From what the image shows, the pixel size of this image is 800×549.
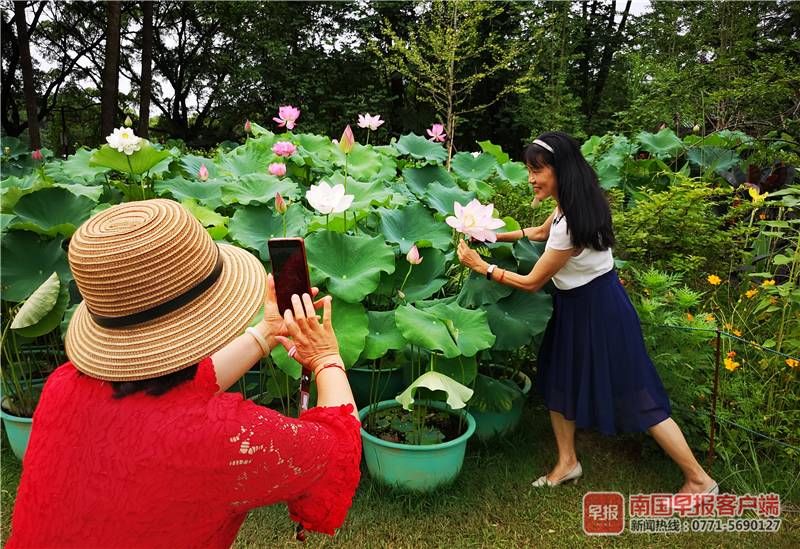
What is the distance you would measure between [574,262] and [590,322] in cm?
22

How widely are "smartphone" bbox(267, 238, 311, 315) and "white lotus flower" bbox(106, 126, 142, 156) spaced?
184 centimetres

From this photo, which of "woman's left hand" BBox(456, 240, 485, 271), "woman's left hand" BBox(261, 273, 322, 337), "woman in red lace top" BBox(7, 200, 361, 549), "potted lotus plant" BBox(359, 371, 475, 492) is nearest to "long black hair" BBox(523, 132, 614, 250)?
"woman's left hand" BBox(456, 240, 485, 271)

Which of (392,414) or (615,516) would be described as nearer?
(615,516)

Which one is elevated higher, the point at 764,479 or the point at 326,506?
the point at 326,506

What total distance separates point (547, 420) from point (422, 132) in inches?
416

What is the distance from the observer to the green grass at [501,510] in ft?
6.59

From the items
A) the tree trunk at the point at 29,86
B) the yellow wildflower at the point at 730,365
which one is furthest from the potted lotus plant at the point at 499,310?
the tree trunk at the point at 29,86

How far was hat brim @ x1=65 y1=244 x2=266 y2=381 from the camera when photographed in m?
0.97

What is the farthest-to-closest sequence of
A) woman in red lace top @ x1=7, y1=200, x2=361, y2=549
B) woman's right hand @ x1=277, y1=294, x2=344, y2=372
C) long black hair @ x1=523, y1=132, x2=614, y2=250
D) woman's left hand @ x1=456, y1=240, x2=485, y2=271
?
woman's left hand @ x1=456, y1=240, x2=485, y2=271
long black hair @ x1=523, y1=132, x2=614, y2=250
woman's right hand @ x1=277, y1=294, x2=344, y2=372
woman in red lace top @ x1=7, y1=200, x2=361, y2=549

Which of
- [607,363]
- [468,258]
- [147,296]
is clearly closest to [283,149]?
[468,258]

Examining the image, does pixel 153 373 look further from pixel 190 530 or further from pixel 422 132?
pixel 422 132

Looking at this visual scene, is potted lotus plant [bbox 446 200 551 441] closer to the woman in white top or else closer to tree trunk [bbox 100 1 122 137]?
the woman in white top

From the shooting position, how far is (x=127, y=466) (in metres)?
0.95

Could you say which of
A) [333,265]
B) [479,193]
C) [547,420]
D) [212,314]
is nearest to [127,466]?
[212,314]
